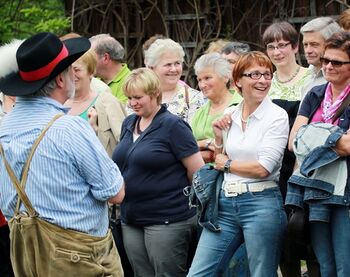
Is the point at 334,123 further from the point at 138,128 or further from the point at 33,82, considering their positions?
the point at 33,82

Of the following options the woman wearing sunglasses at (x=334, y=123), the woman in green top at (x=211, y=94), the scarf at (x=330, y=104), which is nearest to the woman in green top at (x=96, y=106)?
the woman in green top at (x=211, y=94)

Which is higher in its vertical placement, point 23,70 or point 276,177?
point 23,70

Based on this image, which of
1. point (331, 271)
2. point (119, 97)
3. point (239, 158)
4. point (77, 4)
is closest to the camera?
point (331, 271)

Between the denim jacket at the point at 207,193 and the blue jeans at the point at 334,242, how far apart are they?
0.70 m

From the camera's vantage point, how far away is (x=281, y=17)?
35.0 ft

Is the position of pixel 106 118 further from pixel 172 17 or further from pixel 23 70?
pixel 172 17

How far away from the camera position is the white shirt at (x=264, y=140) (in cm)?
573

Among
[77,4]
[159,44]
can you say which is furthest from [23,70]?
[77,4]

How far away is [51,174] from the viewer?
464 cm

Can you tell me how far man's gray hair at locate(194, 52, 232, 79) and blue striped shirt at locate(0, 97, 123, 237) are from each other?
2261 millimetres

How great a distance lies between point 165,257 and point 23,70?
2006 mm

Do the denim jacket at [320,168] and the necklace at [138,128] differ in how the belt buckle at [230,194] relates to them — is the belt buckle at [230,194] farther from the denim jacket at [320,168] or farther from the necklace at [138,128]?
the necklace at [138,128]

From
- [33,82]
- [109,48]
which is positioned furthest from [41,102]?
[109,48]

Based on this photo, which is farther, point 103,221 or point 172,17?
point 172,17
